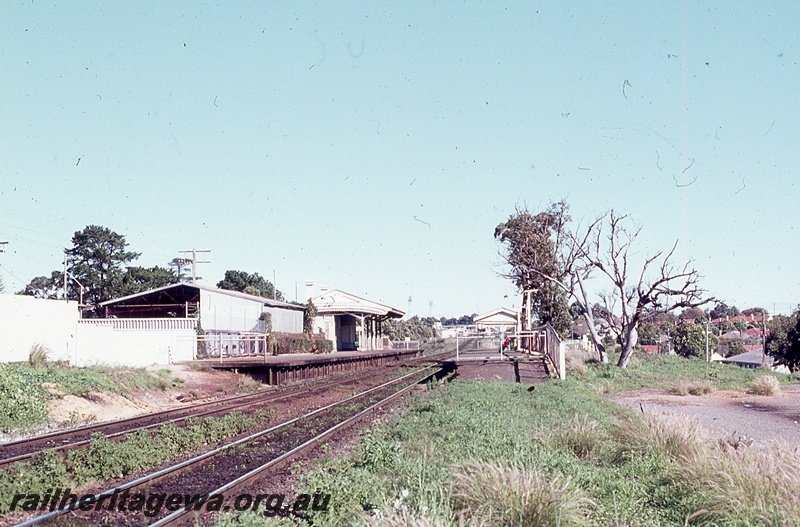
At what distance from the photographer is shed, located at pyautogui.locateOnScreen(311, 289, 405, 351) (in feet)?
195

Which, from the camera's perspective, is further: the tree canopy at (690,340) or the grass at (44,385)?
the tree canopy at (690,340)

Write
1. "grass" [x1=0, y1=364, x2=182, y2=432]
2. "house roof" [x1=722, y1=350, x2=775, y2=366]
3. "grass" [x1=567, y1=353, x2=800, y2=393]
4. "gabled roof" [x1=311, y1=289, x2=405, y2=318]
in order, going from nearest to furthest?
"grass" [x1=0, y1=364, x2=182, y2=432] → "grass" [x1=567, y1=353, x2=800, y2=393] → "gabled roof" [x1=311, y1=289, x2=405, y2=318] → "house roof" [x1=722, y1=350, x2=775, y2=366]

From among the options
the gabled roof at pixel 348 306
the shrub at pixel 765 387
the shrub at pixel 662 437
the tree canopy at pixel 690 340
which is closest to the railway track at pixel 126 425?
the shrub at pixel 662 437

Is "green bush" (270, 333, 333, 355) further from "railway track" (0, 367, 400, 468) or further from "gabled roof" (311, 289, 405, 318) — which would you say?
"railway track" (0, 367, 400, 468)

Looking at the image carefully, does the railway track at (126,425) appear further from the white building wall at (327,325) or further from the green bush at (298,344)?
the white building wall at (327,325)

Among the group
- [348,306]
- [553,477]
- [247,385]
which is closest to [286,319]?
[348,306]

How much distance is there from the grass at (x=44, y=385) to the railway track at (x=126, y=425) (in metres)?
1.10

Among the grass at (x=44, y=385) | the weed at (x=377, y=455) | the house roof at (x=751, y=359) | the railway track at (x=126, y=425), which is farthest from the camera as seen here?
the house roof at (x=751, y=359)

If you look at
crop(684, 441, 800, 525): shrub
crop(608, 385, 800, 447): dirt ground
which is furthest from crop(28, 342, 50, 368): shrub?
crop(684, 441, 800, 525): shrub

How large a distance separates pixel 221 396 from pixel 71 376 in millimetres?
4883

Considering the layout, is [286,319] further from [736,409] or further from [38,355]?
[736,409]

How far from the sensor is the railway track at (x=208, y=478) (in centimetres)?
679

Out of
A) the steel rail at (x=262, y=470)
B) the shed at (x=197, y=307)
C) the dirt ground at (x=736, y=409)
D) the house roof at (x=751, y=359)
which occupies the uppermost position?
the shed at (x=197, y=307)

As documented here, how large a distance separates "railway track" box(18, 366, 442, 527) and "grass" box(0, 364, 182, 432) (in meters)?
4.97
